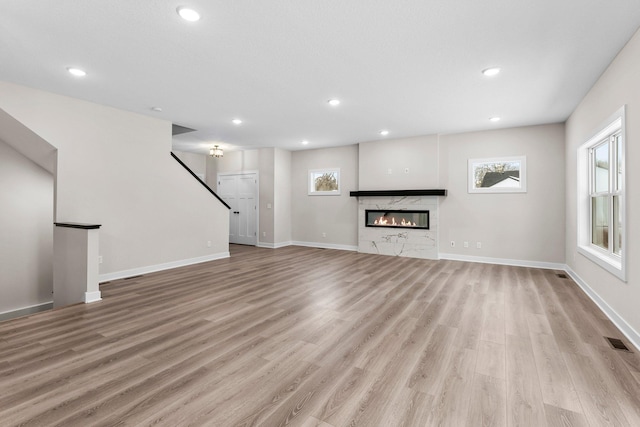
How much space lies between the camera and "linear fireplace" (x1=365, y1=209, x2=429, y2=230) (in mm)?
6598

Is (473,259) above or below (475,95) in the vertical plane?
below

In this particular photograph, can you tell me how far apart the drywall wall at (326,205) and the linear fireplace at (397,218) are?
463 millimetres

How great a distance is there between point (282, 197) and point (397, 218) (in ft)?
10.3

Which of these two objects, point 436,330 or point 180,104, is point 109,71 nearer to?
point 180,104

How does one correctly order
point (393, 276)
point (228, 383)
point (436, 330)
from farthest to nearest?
point (393, 276) < point (436, 330) < point (228, 383)

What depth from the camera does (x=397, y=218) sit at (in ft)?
22.8

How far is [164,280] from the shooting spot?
4.58 metres

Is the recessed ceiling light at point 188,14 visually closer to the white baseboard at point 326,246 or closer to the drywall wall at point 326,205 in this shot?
the drywall wall at point 326,205

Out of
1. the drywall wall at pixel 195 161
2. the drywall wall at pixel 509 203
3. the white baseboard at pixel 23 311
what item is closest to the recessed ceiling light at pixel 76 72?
the white baseboard at pixel 23 311

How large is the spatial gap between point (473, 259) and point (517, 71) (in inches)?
153

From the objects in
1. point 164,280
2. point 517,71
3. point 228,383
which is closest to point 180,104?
point 164,280

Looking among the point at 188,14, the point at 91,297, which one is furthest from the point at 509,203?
the point at 91,297

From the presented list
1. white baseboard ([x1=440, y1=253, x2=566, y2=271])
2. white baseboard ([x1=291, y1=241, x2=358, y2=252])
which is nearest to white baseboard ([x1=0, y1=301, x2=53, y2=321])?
white baseboard ([x1=291, y1=241, x2=358, y2=252])

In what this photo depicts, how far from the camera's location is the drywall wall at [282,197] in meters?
8.00
